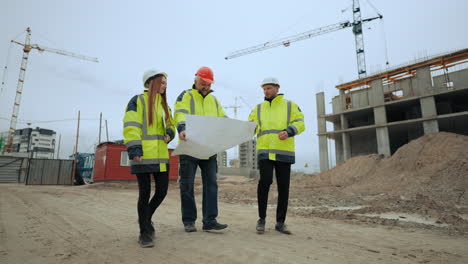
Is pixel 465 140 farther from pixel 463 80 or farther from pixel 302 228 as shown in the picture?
pixel 302 228

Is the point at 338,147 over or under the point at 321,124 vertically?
under

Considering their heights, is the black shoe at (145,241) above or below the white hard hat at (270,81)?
below

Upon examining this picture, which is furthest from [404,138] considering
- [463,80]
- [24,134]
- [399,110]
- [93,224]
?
[24,134]

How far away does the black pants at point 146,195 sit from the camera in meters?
2.60

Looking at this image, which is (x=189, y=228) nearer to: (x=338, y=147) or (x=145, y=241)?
(x=145, y=241)

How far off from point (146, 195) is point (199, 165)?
81 centimetres

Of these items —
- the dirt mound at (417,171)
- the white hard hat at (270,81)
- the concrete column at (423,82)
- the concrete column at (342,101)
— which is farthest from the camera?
the concrete column at (342,101)

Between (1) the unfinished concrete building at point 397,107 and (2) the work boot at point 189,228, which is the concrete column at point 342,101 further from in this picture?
(2) the work boot at point 189,228

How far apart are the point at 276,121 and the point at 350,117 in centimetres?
2659

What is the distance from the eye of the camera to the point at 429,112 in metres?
20.4

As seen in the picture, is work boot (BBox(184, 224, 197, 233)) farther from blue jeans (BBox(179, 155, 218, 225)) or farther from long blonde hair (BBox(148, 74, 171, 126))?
long blonde hair (BBox(148, 74, 171, 126))

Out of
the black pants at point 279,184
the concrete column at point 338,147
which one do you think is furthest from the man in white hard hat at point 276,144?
the concrete column at point 338,147

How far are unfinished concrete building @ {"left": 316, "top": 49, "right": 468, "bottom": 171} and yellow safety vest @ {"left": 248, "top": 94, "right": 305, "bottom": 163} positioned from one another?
2214 centimetres

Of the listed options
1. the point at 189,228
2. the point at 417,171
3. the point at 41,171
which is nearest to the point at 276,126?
the point at 189,228
